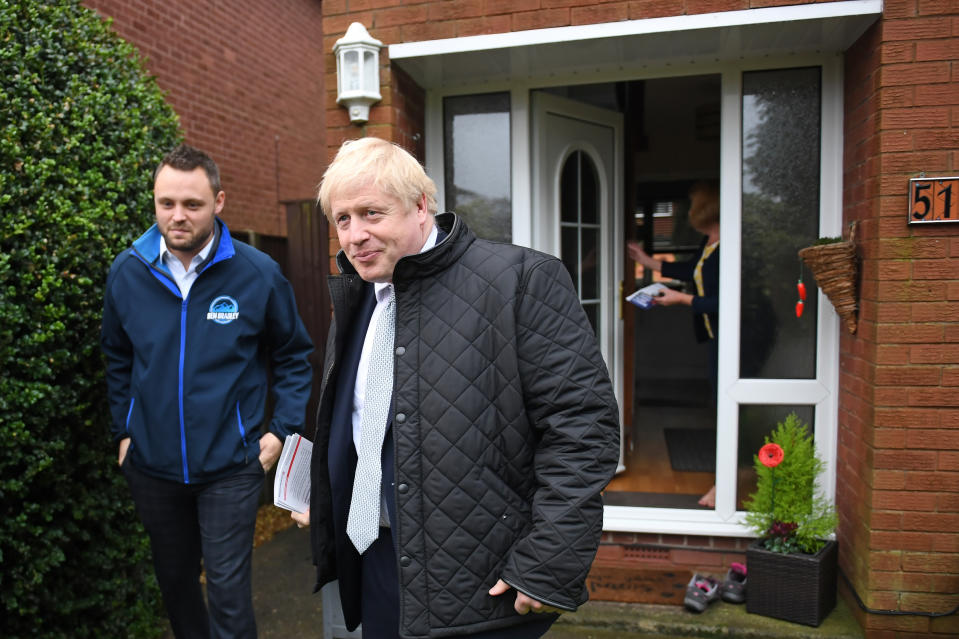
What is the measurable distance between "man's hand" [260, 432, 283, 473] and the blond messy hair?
125 cm

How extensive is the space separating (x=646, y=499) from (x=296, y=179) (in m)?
5.48

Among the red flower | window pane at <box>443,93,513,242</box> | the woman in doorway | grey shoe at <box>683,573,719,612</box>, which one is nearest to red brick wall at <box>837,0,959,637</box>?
the red flower

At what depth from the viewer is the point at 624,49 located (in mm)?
3203

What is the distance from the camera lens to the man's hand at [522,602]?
1504 millimetres

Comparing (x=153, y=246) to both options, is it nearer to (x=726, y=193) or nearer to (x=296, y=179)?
(x=726, y=193)

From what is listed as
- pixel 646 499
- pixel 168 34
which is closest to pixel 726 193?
pixel 646 499

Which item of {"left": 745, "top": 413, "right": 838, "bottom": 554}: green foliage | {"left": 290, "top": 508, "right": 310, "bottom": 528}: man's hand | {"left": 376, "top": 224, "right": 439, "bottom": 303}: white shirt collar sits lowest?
{"left": 745, "top": 413, "right": 838, "bottom": 554}: green foliage

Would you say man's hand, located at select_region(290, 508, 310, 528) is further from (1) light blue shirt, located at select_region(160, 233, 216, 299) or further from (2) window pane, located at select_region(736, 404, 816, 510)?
(2) window pane, located at select_region(736, 404, 816, 510)

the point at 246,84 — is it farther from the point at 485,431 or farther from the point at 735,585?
the point at 485,431

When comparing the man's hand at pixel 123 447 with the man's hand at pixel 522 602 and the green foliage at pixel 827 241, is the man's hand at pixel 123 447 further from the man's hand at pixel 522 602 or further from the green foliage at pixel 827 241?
the green foliage at pixel 827 241

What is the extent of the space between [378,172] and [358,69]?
1788 mm

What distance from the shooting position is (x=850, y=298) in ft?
10.0

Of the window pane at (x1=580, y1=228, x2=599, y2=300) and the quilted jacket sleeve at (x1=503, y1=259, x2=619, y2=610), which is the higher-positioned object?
the window pane at (x1=580, y1=228, x2=599, y2=300)

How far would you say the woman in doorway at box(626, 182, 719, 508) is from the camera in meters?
3.91
